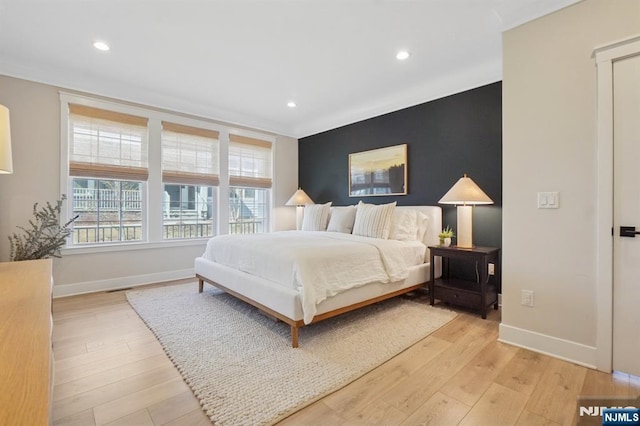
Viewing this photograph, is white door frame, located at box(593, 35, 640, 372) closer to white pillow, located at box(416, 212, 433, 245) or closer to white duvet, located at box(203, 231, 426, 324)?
white duvet, located at box(203, 231, 426, 324)

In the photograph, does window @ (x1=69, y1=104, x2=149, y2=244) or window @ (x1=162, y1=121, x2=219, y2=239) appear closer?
window @ (x1=69, y1=104, x2=149, y2=244)

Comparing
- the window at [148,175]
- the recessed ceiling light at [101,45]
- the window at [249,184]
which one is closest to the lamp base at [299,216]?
the window at [249,184]

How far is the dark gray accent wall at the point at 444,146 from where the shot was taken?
126 inches

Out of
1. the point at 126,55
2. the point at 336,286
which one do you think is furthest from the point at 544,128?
the point at 126,55

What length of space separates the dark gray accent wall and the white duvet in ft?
2.82

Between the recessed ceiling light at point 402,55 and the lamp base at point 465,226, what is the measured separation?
1.73 meters

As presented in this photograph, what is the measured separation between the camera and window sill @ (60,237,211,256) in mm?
3535

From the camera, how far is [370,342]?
7.59 feet

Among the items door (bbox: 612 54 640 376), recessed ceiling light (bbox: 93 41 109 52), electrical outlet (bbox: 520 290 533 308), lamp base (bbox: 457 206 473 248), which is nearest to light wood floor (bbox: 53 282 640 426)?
door (bbox: 612 54 640 376)

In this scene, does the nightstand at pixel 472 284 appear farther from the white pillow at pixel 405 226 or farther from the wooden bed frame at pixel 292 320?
the white pillow at pixel 405 226

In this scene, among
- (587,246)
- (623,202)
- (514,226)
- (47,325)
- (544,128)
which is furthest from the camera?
(514,226)

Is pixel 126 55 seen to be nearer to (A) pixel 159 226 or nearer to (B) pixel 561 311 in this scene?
(A) pixel 159 226

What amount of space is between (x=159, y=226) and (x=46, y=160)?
4.75 ft

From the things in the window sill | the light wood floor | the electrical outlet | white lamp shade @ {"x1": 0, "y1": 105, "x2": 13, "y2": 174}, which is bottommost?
the light wood floor
